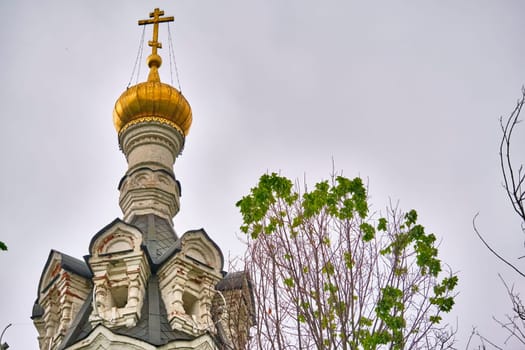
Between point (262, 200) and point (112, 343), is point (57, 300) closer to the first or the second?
point (112, 343)

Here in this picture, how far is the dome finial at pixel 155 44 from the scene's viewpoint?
65.4 feet

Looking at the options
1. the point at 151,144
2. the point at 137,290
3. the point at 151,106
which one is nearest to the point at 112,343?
the point at 137,290

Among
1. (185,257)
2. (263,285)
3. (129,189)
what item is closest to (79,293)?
(185,257)

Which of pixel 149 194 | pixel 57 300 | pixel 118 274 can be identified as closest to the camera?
pixel 118 274

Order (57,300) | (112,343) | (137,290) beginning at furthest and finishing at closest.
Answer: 1. (57,300)
2. (137,290)
3. (112,343)

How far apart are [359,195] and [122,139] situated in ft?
41.1

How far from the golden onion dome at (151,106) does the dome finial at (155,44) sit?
2.94 ft

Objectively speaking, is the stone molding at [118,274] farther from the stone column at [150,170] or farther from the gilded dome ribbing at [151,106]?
the gilded dome ribbing at [151,106]

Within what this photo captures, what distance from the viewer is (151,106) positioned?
18719 mm

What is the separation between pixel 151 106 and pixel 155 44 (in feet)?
8.93

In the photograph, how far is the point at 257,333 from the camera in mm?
6746

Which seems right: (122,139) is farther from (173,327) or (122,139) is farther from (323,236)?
(323,236)

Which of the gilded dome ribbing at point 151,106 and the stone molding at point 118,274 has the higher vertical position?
the gilded dome ribbing at point 151,106

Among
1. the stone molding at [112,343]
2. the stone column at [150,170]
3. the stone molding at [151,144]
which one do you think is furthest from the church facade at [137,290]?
the stone molding at [151,144]
